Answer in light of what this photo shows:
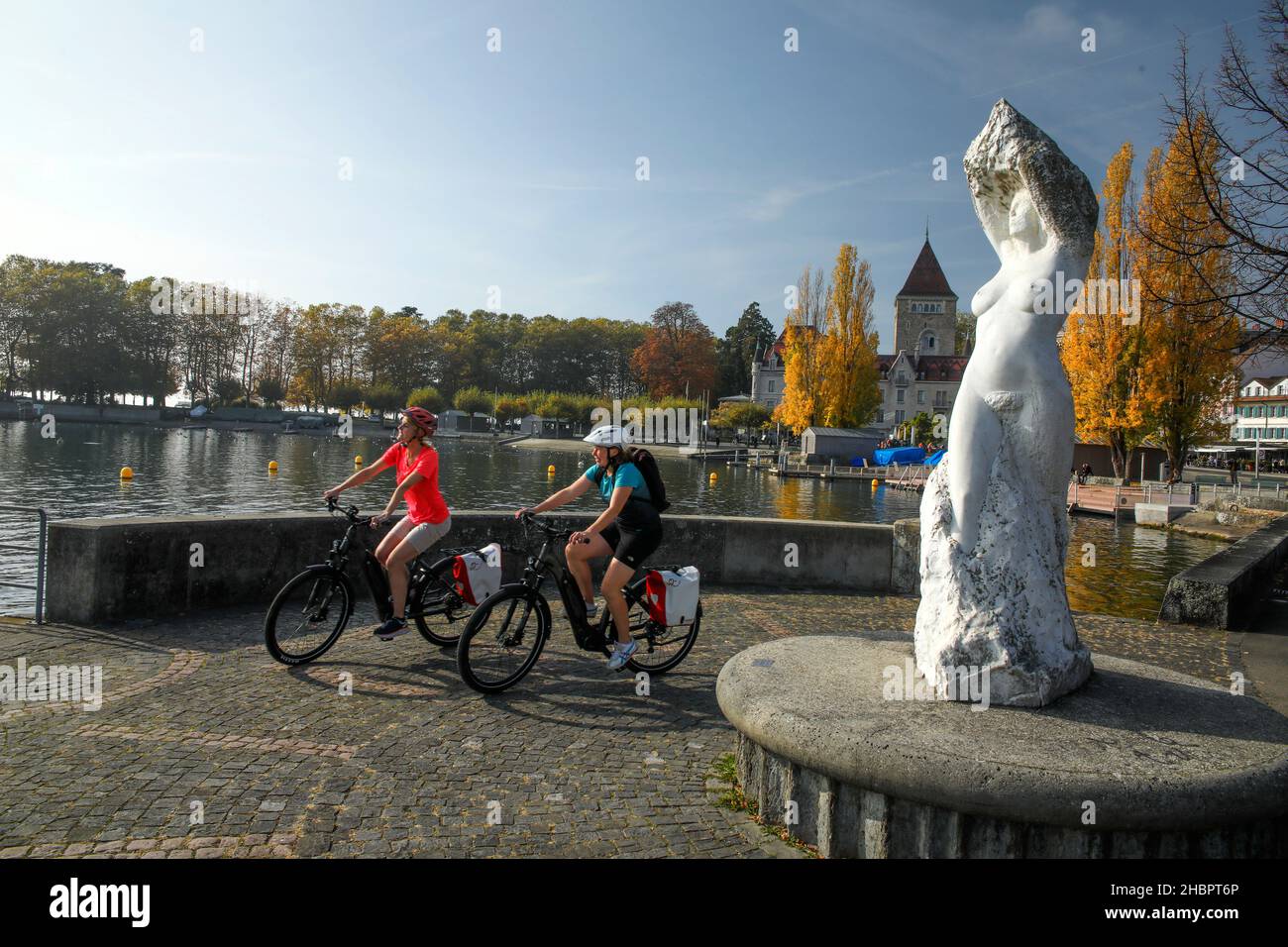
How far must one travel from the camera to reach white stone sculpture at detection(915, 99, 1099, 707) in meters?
3.91

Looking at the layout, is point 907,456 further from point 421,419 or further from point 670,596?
point 421,419

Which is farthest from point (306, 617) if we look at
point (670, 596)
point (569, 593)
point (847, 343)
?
point (847, 343)

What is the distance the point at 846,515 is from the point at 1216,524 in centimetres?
1072

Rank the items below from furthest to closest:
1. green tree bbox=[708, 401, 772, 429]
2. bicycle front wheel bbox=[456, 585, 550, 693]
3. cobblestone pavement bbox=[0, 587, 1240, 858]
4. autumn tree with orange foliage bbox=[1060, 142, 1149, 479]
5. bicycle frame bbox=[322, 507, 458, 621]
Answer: green tree bbox=[708, 401, 772, 429], autumn tree with orange foliage bbox=[1060, 142, 1149, 479], bicycle frame bbox=[322, 507, 458, 621], bicycle front wheel bbox=[456, 585, 550, 693], cobblestone pavement bbox=[0, 587, 1240, 858]

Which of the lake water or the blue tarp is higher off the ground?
the blue tarp

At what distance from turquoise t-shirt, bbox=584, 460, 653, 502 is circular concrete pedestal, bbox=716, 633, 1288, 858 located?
71.0 inches

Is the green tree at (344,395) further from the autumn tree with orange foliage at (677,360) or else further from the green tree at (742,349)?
the green tree at (742,349)

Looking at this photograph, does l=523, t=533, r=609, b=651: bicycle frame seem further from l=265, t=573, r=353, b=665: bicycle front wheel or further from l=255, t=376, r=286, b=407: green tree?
l=255, t=376, r=286, b=407: green tree

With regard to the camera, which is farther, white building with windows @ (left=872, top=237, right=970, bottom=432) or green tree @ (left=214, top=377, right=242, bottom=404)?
green tree @ (left=214, top=377, right=242, bottom=404)

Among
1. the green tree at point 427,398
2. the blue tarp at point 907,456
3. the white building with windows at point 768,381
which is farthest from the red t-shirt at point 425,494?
the white building with windows at point 768,381

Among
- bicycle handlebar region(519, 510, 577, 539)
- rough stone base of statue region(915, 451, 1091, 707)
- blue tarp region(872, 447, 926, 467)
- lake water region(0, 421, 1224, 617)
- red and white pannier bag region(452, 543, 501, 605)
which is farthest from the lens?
blue tarp region(872, 447, 926, 467)

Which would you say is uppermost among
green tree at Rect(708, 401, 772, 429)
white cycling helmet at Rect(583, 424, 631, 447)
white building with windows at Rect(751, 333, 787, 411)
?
white building with windows at Rect(751, 333, 787, 411)

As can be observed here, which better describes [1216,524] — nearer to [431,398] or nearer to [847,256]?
[847,256]

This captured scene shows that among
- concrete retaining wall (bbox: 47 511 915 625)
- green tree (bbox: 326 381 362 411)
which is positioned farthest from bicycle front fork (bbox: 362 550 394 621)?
green tree (bbox: 326 381 362 411)
